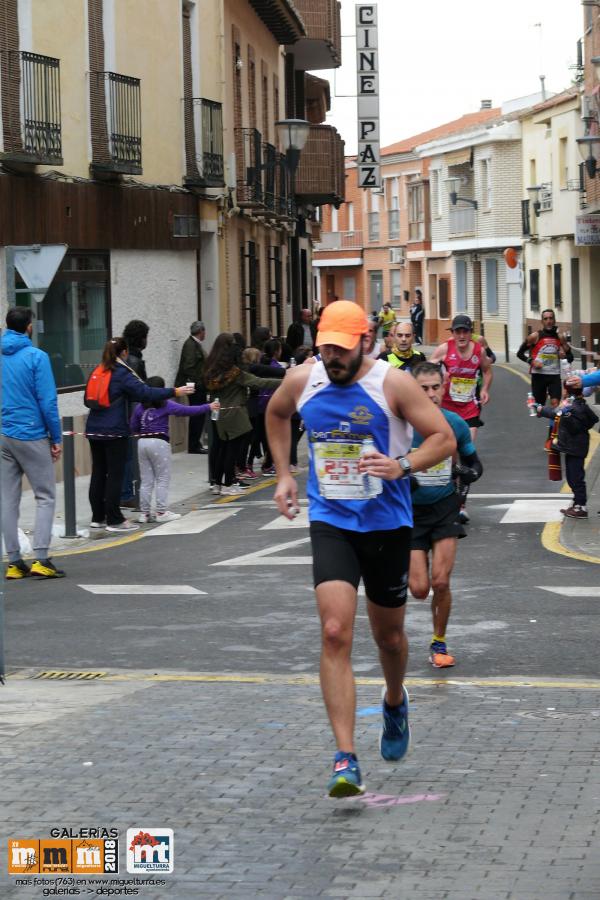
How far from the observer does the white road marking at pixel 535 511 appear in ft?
49.8

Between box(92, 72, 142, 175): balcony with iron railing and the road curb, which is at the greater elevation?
box(92, 72, 142, 175): balcony with iron railing

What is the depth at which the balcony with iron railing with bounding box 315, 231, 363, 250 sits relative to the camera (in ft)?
290

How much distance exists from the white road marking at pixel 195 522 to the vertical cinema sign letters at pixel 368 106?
87.5 feet

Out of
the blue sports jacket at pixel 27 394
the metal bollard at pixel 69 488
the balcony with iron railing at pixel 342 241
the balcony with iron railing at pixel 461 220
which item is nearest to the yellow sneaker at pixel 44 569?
the blue sports jacket at pixel 27 394

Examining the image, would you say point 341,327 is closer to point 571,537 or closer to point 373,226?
point 571,537

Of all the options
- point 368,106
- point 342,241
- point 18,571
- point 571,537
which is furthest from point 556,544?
point 342,241

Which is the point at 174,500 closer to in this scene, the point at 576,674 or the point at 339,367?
the point at 576,674

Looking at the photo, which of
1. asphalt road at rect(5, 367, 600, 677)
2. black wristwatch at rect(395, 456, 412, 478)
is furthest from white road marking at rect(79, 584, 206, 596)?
black wristwatch at rect(395, 456, 412, 478)

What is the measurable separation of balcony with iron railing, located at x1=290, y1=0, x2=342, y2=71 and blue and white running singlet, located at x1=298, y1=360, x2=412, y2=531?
107ft

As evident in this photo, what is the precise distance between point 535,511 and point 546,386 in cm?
848

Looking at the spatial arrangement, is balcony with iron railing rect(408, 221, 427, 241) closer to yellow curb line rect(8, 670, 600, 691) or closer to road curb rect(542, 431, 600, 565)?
road curb rect(542, 431, 600, 565)

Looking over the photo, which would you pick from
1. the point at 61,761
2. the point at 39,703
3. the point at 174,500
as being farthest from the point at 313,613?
the point at 174,500

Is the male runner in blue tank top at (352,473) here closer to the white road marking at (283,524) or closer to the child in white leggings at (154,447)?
the white road marking at (283,524)

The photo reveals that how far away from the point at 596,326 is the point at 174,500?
117ft
